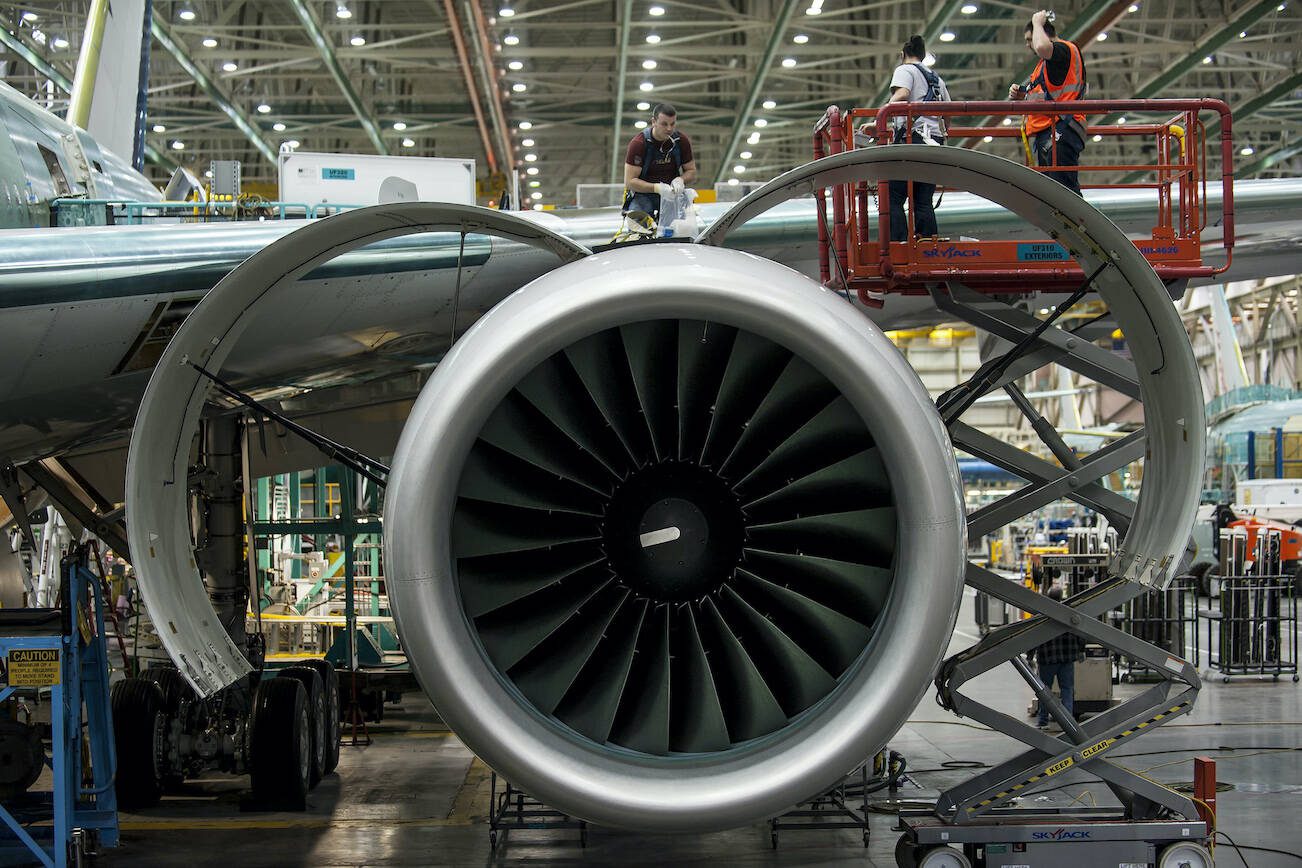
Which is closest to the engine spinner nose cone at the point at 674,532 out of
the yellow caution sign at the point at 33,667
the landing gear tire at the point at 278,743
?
the yellow caution sign at the point at 33,667

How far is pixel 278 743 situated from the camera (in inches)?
382

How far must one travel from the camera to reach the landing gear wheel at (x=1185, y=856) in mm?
6727

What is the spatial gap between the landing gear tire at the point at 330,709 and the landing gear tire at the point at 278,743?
95 centimetres

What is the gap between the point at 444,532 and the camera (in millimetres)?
3811

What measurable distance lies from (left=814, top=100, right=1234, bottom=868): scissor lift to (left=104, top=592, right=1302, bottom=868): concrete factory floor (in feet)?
4.65

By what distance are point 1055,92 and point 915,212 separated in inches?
45.3

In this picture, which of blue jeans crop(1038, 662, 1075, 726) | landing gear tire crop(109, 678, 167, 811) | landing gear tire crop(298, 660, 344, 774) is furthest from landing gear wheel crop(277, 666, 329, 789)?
blue jeans crop(1038, 662, 1075, 726)

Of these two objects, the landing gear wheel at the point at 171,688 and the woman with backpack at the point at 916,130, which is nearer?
the woman with backpack at the point at 916,130

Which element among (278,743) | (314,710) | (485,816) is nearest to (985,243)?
(485,816)

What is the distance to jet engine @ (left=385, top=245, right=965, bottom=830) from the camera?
3746 millimetres

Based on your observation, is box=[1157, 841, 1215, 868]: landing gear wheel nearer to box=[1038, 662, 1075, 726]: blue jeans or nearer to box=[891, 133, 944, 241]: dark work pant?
box=[891, 133, 944, 241]: dark work pant

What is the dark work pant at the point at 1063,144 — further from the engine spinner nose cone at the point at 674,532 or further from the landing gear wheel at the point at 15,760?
the landing gear wheel at the point at 15,760

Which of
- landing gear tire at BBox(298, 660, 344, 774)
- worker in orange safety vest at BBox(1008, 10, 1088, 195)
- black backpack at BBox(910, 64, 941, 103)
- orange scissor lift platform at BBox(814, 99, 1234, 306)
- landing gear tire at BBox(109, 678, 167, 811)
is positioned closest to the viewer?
orange scissor lift platform at BBox(814, 99, 1234, 306)

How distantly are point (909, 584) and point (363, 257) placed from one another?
3540 mm
